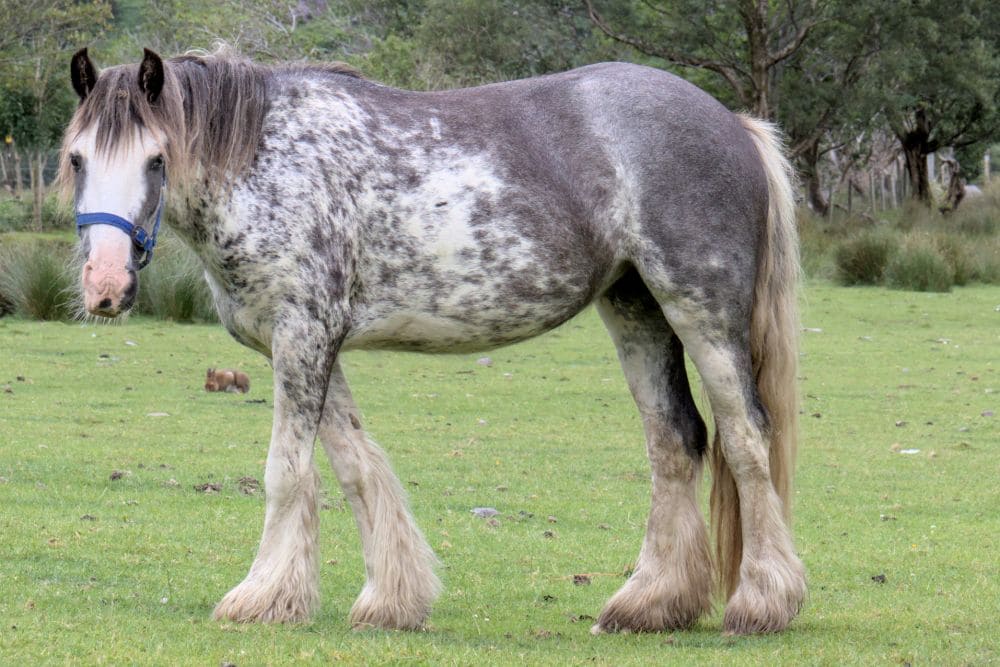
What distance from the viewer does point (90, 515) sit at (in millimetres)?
7391

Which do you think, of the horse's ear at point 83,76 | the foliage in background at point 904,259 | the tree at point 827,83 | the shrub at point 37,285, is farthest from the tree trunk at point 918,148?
the horse's ear at point 83,76

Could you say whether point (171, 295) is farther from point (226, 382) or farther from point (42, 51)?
point (42, 51)

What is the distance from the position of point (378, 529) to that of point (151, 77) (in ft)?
6.56

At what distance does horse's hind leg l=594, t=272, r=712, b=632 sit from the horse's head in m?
2.11

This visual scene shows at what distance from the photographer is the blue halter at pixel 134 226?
15.4ft

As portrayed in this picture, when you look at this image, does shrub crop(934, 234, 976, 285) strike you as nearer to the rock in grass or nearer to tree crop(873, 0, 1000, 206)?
tree crop(873, 0, 1000, 206)

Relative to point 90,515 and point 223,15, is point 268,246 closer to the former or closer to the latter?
point 90,515

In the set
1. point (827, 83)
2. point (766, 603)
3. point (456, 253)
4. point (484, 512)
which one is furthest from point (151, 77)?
point (827, 83)

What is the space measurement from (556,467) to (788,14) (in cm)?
2464

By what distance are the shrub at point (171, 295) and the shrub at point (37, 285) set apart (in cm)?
99

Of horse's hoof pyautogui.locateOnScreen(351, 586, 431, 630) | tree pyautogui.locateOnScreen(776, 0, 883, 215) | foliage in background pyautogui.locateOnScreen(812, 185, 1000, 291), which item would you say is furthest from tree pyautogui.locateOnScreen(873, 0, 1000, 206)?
horse's hoof pyautogui.locateOnScreen(351, 586, 431, 630)

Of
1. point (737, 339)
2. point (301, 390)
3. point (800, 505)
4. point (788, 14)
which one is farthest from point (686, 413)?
point (788, 14)

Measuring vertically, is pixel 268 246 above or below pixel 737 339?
above

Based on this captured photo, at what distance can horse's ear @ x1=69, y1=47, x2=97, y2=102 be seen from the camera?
486 cm
